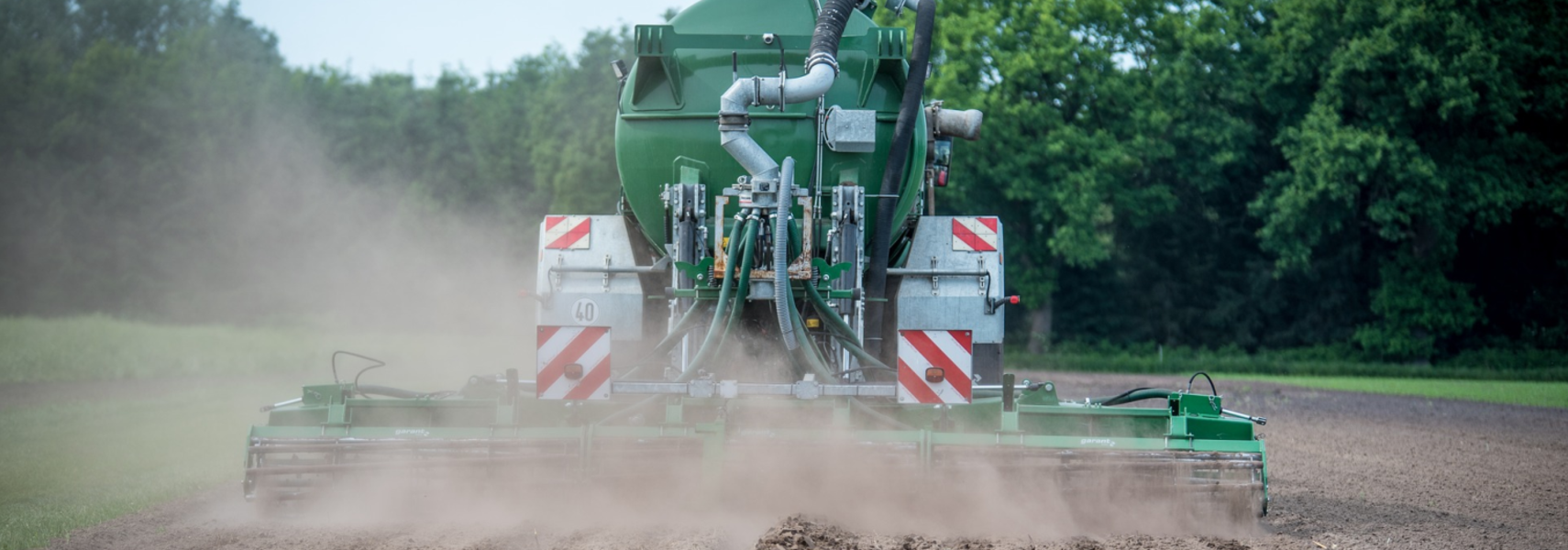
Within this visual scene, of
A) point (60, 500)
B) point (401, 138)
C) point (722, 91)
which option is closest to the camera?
point (722, 91)

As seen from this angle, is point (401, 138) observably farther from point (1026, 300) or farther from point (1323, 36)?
point (1323, 36)

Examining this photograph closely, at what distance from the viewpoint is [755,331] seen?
834 centimetres


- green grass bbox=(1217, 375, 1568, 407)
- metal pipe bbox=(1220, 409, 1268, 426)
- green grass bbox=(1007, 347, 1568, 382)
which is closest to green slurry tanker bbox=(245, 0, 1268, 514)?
metal pipe bbox=(1220, 409, 1268, 426)

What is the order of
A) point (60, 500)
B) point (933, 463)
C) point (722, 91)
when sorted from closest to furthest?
point (933, 463) → point (722, 91) → point (60, 500)

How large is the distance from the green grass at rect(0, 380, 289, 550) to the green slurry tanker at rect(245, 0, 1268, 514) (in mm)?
1792

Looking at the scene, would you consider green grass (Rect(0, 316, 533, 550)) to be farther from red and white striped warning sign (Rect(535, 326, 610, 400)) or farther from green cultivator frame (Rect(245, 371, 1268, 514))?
red and white striped warning sign (Rect(535, 326, 610, 400))

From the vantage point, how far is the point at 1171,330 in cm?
4088

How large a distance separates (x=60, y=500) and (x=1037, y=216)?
3000cm

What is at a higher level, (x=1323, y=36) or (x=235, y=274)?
(x=1323, y=36)

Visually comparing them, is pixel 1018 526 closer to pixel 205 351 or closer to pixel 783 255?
pixel 783 255

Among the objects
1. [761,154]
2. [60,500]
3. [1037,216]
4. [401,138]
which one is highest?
[401,138]

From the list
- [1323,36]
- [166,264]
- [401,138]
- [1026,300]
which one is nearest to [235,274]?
[166,264]

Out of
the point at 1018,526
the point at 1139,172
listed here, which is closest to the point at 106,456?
the point at 1018,526

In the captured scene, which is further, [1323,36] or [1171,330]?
[1171,330]
